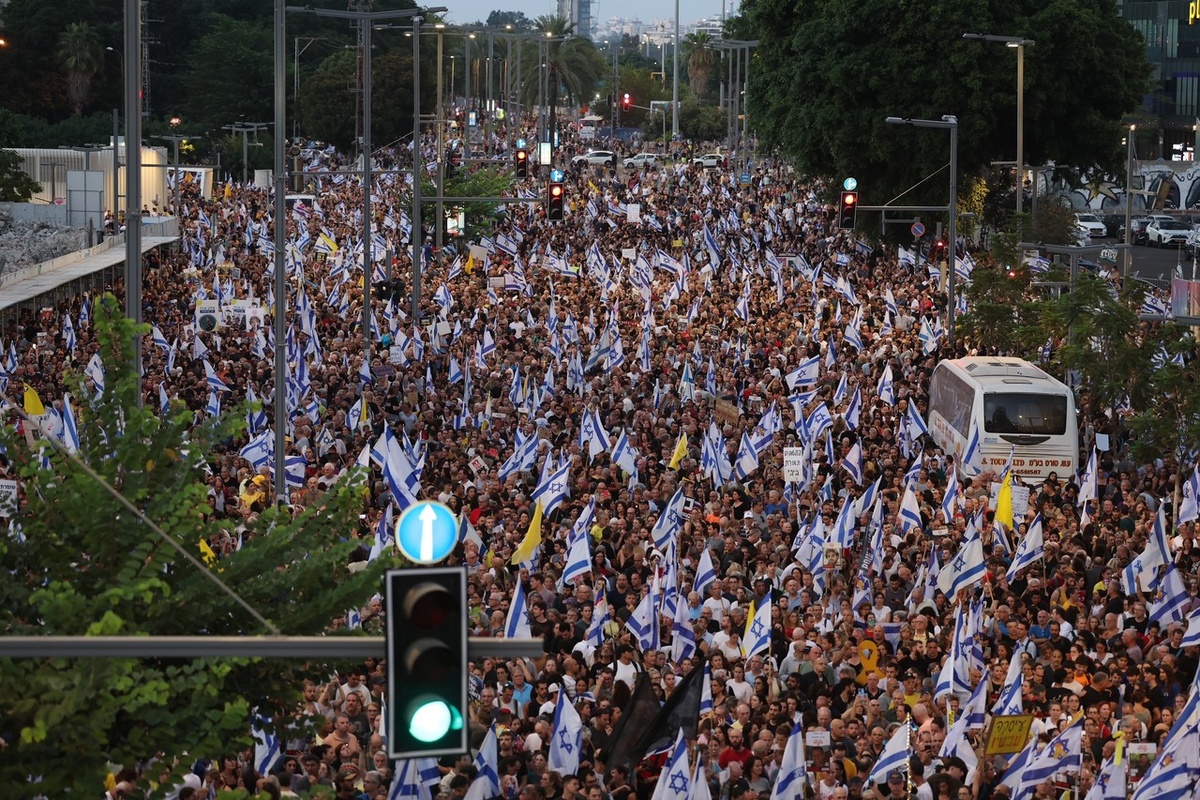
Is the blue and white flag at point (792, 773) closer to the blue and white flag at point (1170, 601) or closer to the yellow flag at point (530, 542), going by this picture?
the blue and white flag at point (1170, 601)

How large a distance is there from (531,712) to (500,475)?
31.4ft

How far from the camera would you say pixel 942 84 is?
195 ft

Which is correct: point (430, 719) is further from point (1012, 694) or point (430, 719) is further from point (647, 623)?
point (647, 623)

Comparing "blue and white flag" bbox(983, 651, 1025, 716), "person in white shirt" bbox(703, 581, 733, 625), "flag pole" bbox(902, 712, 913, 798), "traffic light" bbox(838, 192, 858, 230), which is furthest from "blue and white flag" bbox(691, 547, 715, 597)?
"traffic light" bbox(838, 192, 858, 230)

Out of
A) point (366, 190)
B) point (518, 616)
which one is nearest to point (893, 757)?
point (518, 616)

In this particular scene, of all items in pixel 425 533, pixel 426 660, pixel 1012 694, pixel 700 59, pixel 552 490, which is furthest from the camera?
pixel 700 59

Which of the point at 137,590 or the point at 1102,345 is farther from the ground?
the point at 137,590

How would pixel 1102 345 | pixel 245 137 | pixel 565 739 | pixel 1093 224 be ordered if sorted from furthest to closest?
pixel 245 137 < pixel 1093 224 < pixel 1102 345 < pixel 565 739

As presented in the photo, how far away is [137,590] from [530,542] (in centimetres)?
944

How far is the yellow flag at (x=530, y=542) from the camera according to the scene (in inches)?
772

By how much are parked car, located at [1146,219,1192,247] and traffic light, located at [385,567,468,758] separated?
7182 centimetres

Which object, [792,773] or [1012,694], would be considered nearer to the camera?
[792,773]

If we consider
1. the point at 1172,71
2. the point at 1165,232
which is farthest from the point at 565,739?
the point at 1172,71

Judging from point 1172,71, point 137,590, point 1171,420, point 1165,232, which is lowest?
point 1171,420
